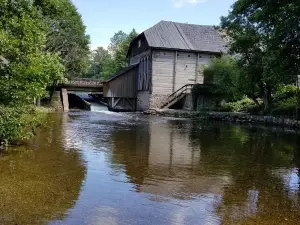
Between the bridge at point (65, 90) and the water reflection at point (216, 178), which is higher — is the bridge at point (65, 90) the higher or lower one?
the higher one

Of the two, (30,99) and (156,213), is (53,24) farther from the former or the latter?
(156,213)

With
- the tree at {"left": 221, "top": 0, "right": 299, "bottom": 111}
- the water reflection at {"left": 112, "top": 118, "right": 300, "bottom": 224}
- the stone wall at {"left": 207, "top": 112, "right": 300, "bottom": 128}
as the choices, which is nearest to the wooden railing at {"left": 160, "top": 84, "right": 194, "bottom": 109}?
the stone wall at {"left": 207, "top": 112, "right": 300, "bottom": 128}

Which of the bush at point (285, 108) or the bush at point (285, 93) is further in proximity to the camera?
the bush at point (285, 93)

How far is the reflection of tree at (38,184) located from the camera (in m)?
5.02

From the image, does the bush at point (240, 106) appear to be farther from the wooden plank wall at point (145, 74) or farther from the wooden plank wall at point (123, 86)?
the wooden plank wall at point (123, 86)

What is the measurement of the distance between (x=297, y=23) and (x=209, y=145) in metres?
8.45

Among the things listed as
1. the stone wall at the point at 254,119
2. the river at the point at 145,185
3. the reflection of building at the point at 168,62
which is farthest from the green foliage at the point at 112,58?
the river at the point at 145,185

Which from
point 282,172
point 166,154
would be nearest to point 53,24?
point 166,154

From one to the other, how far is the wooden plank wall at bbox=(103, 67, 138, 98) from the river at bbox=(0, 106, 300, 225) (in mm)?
27436

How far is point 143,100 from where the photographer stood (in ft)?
129

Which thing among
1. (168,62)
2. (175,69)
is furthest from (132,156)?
(175,69)

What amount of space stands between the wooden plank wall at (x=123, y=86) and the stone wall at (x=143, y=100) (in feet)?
3.26

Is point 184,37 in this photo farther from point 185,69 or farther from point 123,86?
point 123,86

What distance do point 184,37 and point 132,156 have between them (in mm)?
29691
